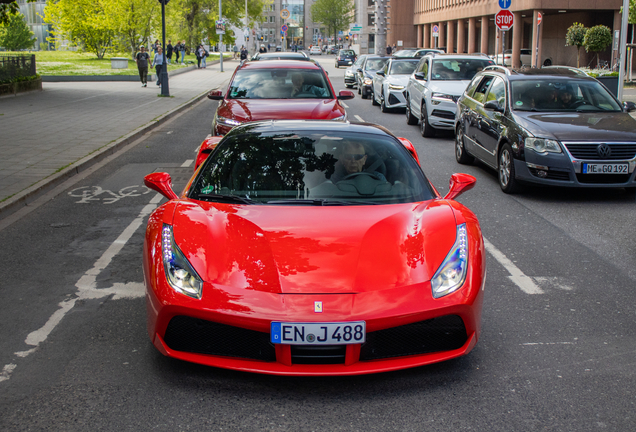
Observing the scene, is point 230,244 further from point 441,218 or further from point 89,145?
point 89,145

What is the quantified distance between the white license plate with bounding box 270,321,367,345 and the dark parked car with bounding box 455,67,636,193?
6.02m

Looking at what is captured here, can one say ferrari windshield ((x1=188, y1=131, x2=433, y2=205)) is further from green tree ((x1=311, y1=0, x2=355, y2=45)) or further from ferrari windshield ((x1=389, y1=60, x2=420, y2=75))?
A: green tree ((x1=311, y1=0, x2=355, y2=45))

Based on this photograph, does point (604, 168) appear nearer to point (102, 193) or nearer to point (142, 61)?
point (102, 193)

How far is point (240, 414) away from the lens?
3.29 metres

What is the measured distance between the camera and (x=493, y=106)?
32.6 feet

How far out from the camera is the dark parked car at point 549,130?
854 cm

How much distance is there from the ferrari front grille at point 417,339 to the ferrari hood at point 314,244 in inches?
8.9

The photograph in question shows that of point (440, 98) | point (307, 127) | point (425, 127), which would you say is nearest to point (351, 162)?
point (307, 127)

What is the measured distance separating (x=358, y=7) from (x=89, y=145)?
109 m

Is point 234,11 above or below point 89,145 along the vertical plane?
above

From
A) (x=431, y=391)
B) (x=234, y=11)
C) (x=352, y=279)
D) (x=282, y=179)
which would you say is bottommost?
(x=431, y=391)

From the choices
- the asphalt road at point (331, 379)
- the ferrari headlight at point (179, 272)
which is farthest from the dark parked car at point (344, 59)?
the ferrari headlight at point (179, 272)

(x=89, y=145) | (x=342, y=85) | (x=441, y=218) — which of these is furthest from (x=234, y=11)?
(x=441, y=218)

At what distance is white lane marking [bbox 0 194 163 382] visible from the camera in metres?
4.25
